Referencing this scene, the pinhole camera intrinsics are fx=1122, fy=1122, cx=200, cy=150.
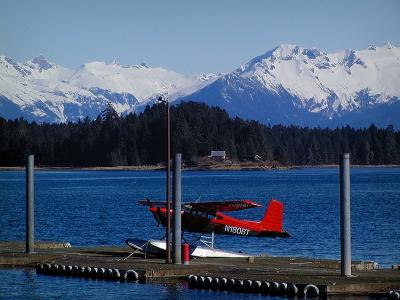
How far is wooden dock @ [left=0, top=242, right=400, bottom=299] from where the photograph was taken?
1280 inches

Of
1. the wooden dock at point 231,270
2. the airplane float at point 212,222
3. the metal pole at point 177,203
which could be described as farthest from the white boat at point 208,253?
the metal pole at point 177,203

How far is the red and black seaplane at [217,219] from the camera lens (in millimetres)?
42844

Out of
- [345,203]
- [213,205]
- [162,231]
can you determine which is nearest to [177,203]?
[345,203]

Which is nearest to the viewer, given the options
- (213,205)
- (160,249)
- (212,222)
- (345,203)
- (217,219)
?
(345,203)

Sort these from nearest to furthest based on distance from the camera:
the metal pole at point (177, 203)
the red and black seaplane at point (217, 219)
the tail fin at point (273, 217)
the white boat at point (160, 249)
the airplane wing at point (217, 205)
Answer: the metal pole at point (177, 203) → the white boat at point (160, 249) → the airplane wing at point (217, 205) → the red and black seaplane at point (217, 219) → the tail fin at point (273, 217)

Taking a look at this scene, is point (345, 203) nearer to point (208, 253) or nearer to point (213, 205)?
point (208, 253)

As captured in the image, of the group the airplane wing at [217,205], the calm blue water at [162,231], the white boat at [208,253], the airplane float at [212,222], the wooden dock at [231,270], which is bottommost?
the calm blue water at [162,231]

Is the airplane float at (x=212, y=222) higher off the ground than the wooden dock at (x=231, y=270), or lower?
higher

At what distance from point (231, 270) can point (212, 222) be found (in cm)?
735

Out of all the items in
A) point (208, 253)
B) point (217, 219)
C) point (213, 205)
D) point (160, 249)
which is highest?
point (213, 205)

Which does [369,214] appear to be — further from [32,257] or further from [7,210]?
[32,257]

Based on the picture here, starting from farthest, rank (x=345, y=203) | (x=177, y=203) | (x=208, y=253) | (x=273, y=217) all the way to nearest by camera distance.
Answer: (x=273, y=217) < (x=208, y=253) < (x=177, y=203) < (x=345, y=203)

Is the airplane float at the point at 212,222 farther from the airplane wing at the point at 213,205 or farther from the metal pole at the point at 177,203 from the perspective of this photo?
the metal pole at the point at 177,203

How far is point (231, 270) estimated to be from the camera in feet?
120
